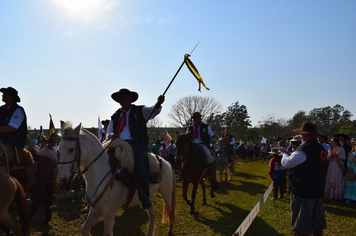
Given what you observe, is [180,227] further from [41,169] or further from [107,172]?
[41,169]

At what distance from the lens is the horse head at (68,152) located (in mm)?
3672

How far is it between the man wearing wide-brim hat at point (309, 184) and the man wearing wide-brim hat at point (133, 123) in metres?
2.54

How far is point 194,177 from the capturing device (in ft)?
25.3

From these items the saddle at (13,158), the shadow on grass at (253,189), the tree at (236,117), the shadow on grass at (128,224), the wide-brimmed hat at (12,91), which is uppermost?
the tree at (236,117)

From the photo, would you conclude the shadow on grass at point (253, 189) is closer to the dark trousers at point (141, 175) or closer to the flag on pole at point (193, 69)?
the flag on pole at point (193, 69)

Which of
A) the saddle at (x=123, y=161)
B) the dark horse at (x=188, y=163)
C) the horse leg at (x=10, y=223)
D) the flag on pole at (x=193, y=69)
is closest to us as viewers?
the horse leg at (x=10, y=223)

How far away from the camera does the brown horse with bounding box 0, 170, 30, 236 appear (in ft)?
11.9

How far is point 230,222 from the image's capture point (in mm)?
6723

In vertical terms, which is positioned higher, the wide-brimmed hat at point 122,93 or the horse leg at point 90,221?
the wide-brimmed hat at point 122,93

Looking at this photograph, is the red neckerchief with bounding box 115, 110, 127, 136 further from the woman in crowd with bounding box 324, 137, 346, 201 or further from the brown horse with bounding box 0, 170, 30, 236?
the woman in crowd with bounding box 324, 137, 346, 201

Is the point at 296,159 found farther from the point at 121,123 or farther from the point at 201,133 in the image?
the point at 201,133

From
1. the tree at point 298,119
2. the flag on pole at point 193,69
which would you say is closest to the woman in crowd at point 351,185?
the flag on pole at point 193,69

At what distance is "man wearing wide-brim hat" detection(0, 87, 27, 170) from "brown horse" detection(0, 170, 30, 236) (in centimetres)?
109

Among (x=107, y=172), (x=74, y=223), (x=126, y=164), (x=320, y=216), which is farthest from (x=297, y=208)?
(x=74, y=223)
